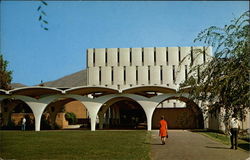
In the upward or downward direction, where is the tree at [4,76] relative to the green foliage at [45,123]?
upward

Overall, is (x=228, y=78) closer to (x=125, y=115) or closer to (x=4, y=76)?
(x=4, y=76)

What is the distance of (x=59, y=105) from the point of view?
38.0 m

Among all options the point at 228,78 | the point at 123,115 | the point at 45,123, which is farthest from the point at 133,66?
the point at 228,78

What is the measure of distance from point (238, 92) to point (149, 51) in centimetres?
4487

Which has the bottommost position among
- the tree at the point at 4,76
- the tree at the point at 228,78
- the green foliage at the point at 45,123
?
the green foliage at the point at 45,123

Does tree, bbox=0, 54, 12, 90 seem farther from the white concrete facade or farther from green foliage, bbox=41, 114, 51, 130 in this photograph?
the white concrete facade

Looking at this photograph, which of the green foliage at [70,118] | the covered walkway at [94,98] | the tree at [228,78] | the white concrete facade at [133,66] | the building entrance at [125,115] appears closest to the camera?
the tree at [228,78]

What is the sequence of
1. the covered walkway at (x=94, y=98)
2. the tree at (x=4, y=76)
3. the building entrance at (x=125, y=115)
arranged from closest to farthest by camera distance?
1. the covered walkway at (x=94, y=98)
2. the tree at (x=4, y=76)
3. the building entrance at (x=125, y=115)

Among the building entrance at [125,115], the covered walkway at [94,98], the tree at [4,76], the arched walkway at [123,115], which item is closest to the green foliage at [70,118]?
the arched walkway at [123,115]

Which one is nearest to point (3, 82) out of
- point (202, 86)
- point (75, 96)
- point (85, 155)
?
point (75, 96)

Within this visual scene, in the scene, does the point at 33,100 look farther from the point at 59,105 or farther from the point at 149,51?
the point at 149,51

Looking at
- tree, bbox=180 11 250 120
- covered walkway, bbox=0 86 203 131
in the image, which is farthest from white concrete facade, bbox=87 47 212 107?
tree, bbox=180 11 250 120

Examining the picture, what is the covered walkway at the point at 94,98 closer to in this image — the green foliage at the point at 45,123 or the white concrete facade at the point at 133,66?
the green foliage at the point at 45,123

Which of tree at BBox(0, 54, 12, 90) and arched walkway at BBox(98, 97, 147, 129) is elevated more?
tree at BBox(0, 54, 12, 90)
